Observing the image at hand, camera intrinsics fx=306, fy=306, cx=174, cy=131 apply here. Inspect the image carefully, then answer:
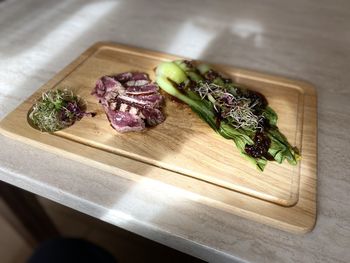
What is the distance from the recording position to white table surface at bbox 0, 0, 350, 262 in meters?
0.60

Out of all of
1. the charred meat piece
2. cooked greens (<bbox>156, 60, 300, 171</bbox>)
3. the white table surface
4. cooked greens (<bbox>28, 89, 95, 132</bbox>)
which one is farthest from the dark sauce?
cooked greens (<bbox>28, 89, 95, 132</bbox>)

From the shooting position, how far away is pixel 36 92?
2.90 feet

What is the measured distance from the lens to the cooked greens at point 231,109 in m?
0.72

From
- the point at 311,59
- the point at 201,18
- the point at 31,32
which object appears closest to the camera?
the point at 311,59

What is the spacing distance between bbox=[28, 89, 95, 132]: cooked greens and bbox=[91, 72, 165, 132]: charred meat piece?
0.07 m

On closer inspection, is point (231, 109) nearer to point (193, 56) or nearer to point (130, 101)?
point (130, 101)

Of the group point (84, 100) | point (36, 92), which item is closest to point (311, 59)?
point (84, 100)

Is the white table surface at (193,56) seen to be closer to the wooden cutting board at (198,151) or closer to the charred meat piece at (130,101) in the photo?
the wooden cutting board at (198,151)

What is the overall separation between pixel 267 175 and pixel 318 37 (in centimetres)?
81

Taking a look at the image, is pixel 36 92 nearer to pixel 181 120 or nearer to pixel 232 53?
pixel 181 120

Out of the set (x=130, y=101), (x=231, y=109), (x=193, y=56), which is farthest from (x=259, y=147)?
(x=193, y=56)

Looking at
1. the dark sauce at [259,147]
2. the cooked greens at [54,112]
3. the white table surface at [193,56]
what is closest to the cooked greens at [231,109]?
the dark sauce at [259,147]

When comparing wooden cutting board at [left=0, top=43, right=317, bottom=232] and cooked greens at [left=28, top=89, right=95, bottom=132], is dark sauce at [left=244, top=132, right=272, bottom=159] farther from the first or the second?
cooked greens at [left=28, top=89, right=95, bottom=132]

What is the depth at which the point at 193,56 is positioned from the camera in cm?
110
